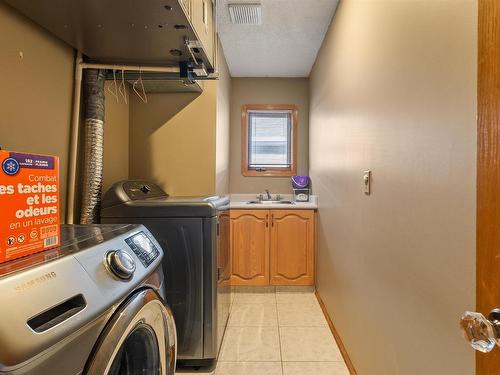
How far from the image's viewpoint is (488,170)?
548 mm

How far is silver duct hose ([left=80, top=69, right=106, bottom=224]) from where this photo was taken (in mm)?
1677

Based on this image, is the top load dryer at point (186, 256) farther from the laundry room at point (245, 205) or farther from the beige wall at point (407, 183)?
the beige wall at point (407, 183)

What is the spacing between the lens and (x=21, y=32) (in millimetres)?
1288

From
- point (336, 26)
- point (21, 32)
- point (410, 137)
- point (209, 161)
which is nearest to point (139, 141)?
point (209, 161)

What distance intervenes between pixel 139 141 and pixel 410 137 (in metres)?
2.00

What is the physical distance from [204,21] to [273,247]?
2.15m

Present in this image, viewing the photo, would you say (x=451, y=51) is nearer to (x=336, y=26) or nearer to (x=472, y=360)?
(x=472, y=360)

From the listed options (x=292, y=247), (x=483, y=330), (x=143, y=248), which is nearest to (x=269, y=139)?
(x=292, y=247)

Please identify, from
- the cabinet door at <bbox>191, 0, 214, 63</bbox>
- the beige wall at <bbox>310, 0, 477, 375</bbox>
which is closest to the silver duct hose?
the cabinet door at <bbox>191, 0, 214, 63</bbox>

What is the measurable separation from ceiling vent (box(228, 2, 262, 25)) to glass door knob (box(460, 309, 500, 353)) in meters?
2.30

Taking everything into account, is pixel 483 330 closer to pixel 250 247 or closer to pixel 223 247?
pixel 223 247

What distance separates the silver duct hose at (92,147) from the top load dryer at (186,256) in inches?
3.6

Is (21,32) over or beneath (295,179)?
over

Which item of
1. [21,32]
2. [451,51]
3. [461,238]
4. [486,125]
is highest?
[21,32]
